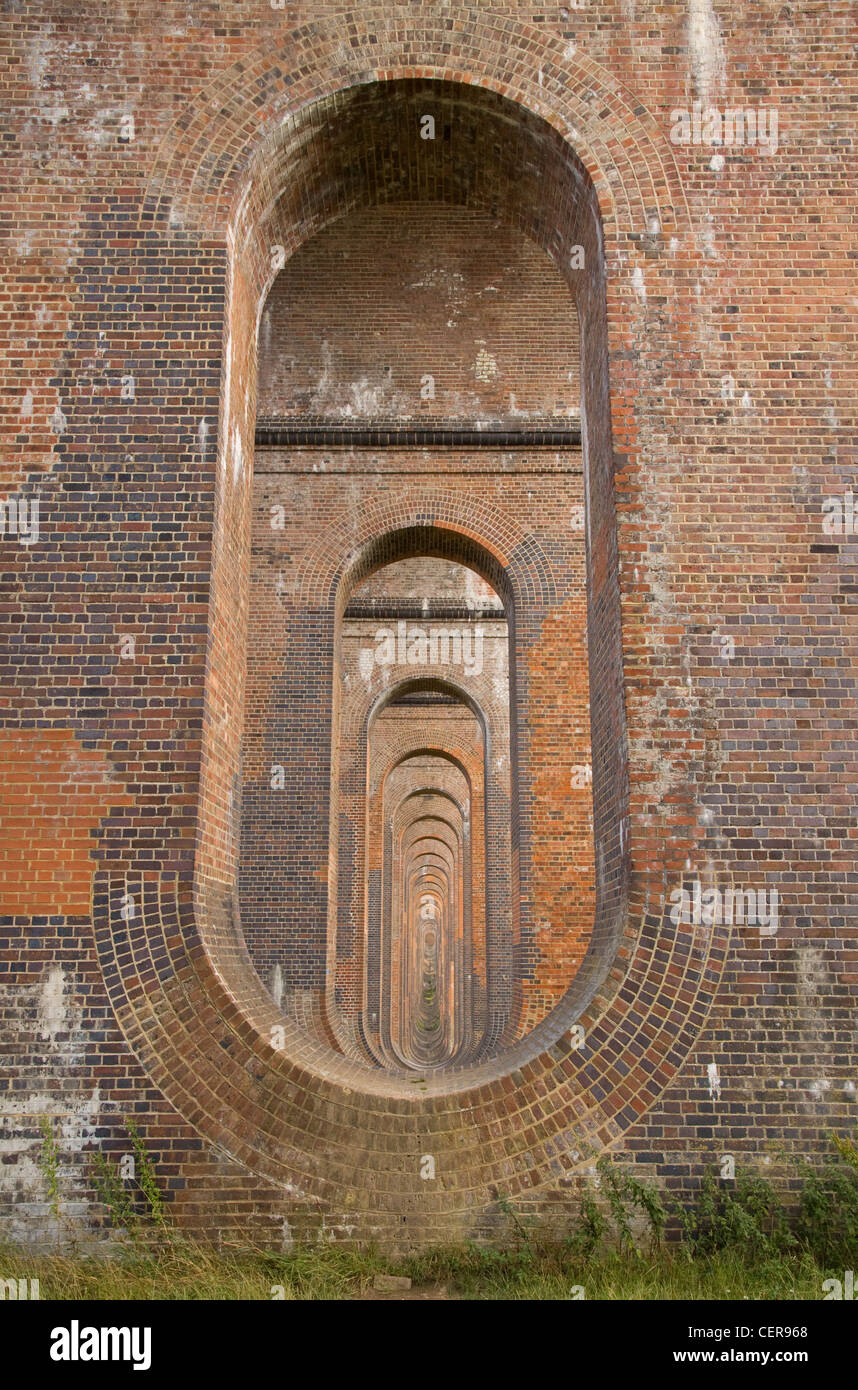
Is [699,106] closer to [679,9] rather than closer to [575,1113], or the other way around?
[679,9]

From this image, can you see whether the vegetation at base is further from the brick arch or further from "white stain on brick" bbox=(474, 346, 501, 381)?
"white stain on brick" bbox=(474, 346, 501, 381)

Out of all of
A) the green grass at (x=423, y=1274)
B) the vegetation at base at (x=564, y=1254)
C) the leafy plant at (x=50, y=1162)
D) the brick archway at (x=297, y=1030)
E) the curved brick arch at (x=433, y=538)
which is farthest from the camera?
the curved brick arch at (x=433, y=538)

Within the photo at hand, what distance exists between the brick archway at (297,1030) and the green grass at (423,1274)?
19cm

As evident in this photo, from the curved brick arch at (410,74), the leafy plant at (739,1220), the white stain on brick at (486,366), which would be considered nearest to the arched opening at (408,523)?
the white stain on brick at (486,366)

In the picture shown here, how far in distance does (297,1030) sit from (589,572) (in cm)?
346

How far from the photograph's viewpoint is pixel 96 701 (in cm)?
557

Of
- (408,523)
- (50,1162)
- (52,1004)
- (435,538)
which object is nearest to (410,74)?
(52,1004)

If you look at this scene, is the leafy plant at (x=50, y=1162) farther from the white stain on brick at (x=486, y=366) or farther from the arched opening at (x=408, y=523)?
the white stain on brick at (x=486, y=366)

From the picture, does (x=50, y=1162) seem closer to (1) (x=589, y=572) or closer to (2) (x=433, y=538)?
(1) (x=589, y=572)

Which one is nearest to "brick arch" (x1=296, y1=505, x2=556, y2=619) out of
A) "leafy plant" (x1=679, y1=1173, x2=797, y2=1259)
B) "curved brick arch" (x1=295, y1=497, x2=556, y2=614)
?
"curved brick arch" (x1=295, y1=497, x2=556, y2=614)

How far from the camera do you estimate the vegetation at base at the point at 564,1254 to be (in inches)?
174

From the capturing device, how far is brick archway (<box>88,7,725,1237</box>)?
16.5 feet

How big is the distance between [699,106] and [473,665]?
38.6ft

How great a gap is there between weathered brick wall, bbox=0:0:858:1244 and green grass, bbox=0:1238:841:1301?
0.16 m
